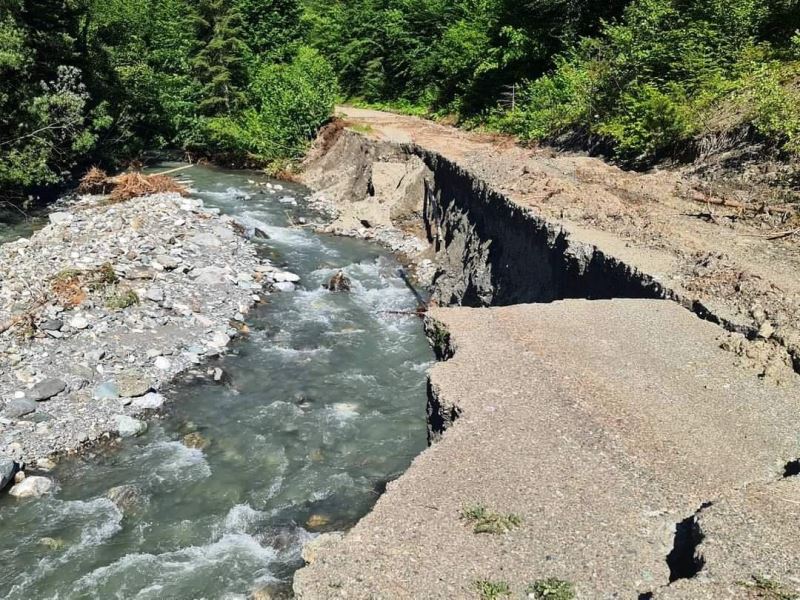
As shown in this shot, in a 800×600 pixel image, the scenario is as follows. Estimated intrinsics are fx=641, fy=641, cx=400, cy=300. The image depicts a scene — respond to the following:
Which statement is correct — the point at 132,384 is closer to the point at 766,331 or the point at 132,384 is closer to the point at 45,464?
the point at 45,464

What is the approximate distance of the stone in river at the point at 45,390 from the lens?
10711 millimetres

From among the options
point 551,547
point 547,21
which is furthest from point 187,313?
point 547,21

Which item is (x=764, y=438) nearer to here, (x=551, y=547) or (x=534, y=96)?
(x=551, y=547)

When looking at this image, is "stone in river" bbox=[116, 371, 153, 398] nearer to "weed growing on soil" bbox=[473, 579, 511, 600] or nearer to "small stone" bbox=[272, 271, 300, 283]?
"small stone" bbox=[272, 271, 300, 283]

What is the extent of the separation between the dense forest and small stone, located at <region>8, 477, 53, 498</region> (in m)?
13.5

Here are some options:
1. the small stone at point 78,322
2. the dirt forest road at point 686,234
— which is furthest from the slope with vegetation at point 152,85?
the dirt forest road at point 686,234

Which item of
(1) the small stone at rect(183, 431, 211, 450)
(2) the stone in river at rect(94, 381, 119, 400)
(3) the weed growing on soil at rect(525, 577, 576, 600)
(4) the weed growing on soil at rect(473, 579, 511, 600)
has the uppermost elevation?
(3) the weed growing on soil at rect(525, 577, 576, 600)

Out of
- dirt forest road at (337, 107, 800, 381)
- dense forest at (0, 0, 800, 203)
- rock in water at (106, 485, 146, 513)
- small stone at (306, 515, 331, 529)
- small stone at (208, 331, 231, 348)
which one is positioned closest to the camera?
dirt forest road at (337, 107, 800, 381)

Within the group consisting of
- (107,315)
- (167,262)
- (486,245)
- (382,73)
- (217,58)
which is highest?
(382,73)

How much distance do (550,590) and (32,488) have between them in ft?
25.2

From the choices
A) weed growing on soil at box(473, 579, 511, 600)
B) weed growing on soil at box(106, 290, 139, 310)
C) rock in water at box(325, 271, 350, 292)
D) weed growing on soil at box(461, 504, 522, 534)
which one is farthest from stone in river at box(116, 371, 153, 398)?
weed growing on soil at box(473, 579, 511, 600)

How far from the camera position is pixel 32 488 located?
8.93 metres

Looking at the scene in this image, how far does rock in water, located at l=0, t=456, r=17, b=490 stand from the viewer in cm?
890

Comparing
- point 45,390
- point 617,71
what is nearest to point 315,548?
point 45,390
